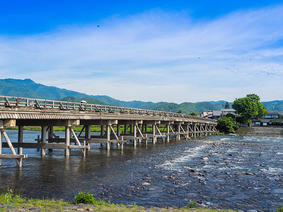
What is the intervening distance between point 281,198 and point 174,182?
21.8 feet

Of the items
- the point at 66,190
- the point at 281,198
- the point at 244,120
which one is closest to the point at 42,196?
the point at 66,190

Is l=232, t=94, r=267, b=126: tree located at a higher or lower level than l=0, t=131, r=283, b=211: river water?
higher

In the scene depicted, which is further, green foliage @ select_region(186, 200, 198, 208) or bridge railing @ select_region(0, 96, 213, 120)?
bridge railing @ select_region(0, 96, 213, 120)

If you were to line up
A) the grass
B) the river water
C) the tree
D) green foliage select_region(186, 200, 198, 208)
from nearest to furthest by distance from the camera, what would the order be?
the grass
green foliage select_region(186, 200, 198, 208)
the river water
the tree

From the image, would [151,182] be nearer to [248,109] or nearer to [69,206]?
[69,206]

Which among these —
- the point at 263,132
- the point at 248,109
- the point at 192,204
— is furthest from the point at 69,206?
the point at 248,109

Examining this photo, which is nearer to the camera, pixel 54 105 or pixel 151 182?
pixel 151 182

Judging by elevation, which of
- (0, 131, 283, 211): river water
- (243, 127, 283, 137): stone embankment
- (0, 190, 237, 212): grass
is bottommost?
(243, 127, 283, 137): stone embankment

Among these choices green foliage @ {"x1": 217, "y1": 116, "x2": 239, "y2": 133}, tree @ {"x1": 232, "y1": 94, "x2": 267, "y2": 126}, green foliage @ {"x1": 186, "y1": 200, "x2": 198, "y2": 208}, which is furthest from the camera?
tree @ {"x1": 232, "y1": 94, "x2": 267, "y2": 126}

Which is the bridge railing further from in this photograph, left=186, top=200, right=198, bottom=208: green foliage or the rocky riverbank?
the rocky riverbank

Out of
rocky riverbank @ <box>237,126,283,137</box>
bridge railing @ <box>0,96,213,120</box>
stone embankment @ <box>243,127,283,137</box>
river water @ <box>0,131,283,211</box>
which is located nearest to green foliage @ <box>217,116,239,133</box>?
rocky riverbank @ <box>237,126,283,137</box>

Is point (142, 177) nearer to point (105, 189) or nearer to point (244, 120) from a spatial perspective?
point (105, 189)

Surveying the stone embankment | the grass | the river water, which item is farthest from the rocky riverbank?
the grass

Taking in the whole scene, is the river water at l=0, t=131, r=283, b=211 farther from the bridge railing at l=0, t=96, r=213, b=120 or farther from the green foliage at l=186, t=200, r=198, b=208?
the bridge railing at l=0, t=96, r=213, b=120
